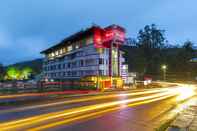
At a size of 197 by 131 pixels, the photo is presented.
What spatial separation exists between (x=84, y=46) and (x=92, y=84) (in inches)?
A: 1123

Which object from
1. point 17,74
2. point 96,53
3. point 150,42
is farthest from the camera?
point 150,42

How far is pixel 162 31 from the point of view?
137m

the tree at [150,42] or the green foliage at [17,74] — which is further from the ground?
the tree at [150,42]

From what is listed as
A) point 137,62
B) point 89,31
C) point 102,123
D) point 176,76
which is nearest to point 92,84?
point 89,31

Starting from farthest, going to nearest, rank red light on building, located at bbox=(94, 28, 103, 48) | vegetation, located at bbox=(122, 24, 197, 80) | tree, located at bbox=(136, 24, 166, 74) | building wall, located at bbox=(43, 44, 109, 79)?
tree, located at bbox=(136, 24, 166, 74) < vegetation, located at bbox=(122, 24, 197, 80) < red light on building, located at bbox=(94, 28, 103, 48) < building wall, located at bbox=(43, 44, 109, 79)

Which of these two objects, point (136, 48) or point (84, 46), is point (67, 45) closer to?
point (84, 46)

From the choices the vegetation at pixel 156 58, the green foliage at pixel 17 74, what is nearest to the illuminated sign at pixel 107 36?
the vegetation at pixel 156 58

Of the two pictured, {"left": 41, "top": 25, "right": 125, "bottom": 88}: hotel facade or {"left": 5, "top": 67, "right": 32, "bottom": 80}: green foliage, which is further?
{"left": 5, "top": 67, "right": 32, "bottom": 80}: green foliage

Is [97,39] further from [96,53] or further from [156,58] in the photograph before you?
[156,58]

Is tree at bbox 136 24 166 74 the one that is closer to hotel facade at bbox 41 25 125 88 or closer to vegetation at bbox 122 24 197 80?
vegetation at bbox 122 24 197 80

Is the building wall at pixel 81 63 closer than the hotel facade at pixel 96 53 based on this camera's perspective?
No

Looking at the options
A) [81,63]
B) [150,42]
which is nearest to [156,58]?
[150,42]

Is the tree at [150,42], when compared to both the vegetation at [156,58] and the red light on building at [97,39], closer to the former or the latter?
the vegetation at [156,58]

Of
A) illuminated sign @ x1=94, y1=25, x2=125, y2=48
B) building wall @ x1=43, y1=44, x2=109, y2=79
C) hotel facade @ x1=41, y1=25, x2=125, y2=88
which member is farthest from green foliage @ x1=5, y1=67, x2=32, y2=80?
illuminated sign @ x1=94, y1=25, x2=125, y2=48
